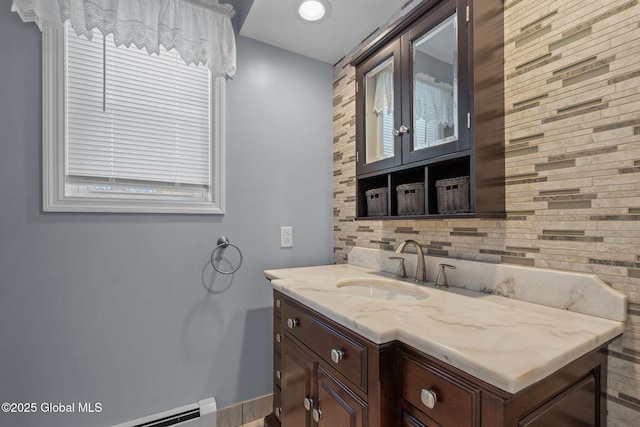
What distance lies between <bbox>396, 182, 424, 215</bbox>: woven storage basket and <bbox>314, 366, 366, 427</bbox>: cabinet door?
28.2 inches

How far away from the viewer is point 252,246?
5.68 ft

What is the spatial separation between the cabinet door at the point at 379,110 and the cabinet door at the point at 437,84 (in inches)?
2.1

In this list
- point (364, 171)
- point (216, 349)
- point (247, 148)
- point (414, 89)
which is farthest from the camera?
point (247, 148)

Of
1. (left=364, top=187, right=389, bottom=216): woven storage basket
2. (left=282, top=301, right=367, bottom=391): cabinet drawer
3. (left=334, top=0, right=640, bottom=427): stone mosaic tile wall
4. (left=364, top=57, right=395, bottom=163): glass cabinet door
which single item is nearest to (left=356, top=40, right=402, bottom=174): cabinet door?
(left=364, top=57, right=395, bottom=163): glass cabinet door

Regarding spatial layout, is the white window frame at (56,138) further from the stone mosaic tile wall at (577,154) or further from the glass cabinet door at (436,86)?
the stone mosaic tile wall at (577,154)

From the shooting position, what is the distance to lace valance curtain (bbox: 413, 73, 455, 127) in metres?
1.09

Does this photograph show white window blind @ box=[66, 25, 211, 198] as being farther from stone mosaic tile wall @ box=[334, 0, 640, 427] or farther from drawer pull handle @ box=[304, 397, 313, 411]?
stone mosaic tile wall @ box=[334, 0, 640, 427]

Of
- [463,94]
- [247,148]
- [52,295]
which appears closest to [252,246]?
[247,148]

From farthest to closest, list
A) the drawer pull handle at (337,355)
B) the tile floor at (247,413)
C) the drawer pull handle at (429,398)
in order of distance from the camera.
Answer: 1. the tile floor at (247,413)
2. the drawer pull handle at (337,355)
3. the drawer pull handle at (429,398)

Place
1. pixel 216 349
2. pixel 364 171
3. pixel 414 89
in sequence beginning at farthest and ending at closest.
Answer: pixel 216 349
pixel 364 171
pixel 414 89

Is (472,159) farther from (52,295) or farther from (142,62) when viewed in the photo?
(52,295)

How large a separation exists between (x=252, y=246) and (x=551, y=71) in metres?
1.54

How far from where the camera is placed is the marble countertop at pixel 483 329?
0.59m

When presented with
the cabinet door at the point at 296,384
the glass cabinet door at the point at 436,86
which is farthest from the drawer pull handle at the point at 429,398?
the glass cabinet door at the point at 436,86
